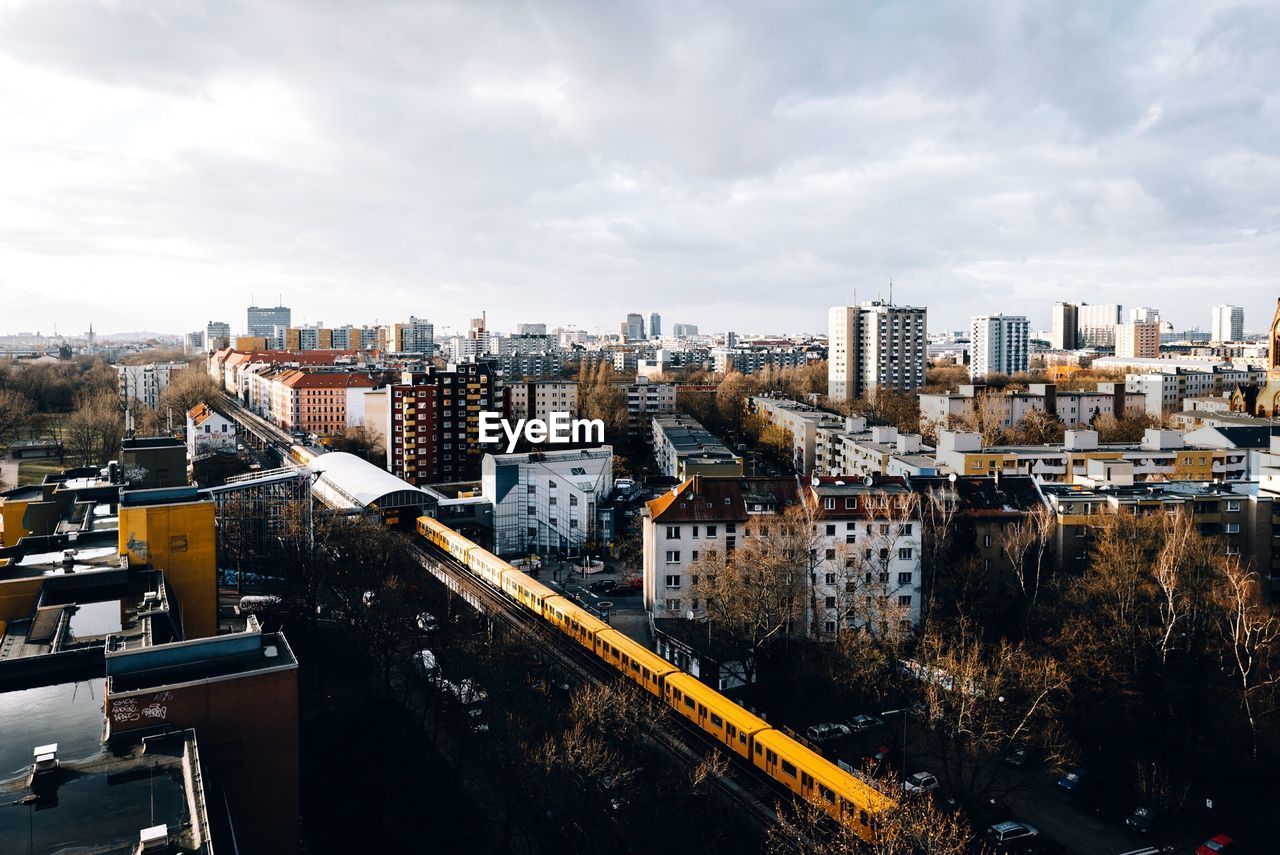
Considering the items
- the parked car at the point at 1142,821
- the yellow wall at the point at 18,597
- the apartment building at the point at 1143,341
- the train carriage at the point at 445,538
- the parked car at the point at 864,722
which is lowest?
the parked car at the point at 1142,821

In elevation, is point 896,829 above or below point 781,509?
below

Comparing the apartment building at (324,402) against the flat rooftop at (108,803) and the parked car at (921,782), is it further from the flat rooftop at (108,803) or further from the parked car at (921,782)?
the flat rooftop at (108,803)

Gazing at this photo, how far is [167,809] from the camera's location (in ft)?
31.8

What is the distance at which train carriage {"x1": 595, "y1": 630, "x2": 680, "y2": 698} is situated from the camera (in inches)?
800

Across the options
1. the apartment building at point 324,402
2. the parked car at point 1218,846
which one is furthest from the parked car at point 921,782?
the apartment building at point 324,402

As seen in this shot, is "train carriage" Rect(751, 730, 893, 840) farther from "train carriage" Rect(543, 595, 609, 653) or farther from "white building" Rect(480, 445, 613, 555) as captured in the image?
"white building" Rect(480, 445, 613, 555)

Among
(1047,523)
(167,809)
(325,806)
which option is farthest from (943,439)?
(167,809)

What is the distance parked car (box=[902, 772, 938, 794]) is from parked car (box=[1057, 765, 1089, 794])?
108 inches

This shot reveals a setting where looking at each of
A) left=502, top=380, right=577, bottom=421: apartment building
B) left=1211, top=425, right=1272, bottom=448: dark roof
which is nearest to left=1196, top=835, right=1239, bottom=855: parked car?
left=1211, top=425, right=1272, bottom=448: dark roof

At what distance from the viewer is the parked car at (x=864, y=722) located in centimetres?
2012

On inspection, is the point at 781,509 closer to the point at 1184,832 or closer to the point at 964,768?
the point at 964,768

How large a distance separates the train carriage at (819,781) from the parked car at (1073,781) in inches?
235

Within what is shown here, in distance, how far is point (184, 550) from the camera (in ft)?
61.7

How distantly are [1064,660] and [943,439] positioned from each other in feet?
55.6
